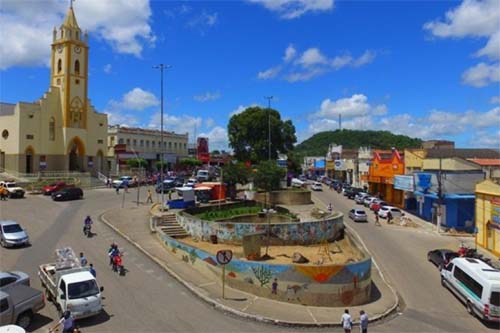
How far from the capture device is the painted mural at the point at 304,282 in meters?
18.6

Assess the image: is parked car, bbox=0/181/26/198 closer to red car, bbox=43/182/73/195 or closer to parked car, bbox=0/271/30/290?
red car, bbox=43/182/73/195

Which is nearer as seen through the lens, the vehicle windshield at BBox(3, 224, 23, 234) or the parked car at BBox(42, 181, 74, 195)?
the vehicle windshield at BBox(3, 224, 23, 234)

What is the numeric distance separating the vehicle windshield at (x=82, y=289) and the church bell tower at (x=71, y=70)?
46.7 m

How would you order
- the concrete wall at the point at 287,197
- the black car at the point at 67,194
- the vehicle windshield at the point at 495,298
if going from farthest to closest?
1. the concrete wall at the point at 287,197
2. the black car at the point at 67,194
3. the vehicle windshield at the point at 495,298

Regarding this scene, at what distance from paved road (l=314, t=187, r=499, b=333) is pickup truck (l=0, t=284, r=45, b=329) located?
12395 millimetres

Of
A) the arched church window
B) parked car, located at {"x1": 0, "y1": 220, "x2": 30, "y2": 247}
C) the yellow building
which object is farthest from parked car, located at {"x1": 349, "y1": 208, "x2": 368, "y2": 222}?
the arched church window

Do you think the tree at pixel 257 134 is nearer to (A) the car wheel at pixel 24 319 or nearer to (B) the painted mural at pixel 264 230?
(B) the painted mural at pixel 264 230

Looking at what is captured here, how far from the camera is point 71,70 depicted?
190ft

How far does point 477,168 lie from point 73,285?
35.9 meters

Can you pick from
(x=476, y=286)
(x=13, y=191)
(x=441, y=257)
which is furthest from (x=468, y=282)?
(x=13, y=191)

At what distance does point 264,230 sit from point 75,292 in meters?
14.7

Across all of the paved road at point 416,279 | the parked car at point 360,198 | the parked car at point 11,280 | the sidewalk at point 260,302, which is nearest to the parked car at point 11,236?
the sidewalk at point 260,302

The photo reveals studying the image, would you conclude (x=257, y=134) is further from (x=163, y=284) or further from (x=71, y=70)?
(x=163, y=284)

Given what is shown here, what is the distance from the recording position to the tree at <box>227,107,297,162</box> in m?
69.7
